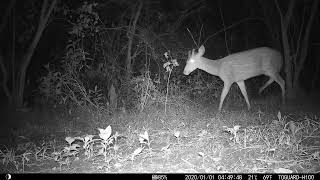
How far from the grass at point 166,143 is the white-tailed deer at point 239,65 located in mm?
1258

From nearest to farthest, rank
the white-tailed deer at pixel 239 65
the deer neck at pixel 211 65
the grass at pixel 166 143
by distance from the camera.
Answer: the grass at pixel 166 143 < the white-tailed deer at pixel 239 65 < the deer neck at pixel 211 65

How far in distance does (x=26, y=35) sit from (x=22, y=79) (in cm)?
142

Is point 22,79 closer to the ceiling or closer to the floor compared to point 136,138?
closer to the ceiling

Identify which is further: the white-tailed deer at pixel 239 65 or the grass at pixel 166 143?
the white-tailed deer at pixel 239 65

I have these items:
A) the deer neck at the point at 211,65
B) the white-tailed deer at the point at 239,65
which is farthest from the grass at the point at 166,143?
the deer neck at the point at 211,65

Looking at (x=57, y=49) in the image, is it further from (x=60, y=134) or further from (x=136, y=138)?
(x=136, y=138)

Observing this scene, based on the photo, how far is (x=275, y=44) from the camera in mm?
12430

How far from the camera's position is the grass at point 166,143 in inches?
199

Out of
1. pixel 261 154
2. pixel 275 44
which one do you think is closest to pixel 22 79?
pixel 261 154

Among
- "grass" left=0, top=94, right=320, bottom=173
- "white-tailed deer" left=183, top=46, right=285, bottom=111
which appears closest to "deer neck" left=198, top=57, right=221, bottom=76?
"white-tailed deer" left=183, top=46, right=285, bottom=111

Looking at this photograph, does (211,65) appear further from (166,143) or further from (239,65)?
(166,143)

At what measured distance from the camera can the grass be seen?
5066 millimetres

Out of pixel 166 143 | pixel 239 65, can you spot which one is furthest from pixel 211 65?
pixel 166 143

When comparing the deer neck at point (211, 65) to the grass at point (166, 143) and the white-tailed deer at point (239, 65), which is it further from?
the grass at point (166, 143)
